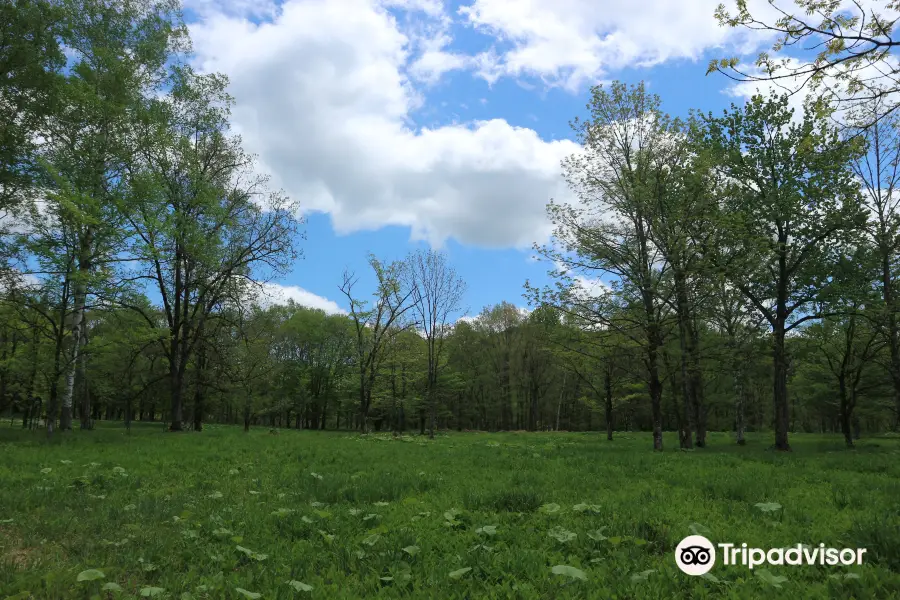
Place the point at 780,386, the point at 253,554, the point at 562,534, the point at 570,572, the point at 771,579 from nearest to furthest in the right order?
the point at 771,579 < the point at 570,572 < the point at 253,554 < the point at 562,534 < the point at 780,386

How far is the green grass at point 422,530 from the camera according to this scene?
4.21 metres

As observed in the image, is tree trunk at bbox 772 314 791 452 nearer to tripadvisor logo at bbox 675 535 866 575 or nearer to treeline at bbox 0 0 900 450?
treeline at bbox 0 0 900 450

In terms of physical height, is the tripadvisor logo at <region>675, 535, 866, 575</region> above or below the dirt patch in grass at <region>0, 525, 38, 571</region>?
above

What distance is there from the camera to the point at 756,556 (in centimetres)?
471

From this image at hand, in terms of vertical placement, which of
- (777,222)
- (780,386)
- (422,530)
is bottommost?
(422,530)

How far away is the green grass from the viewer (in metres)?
4.21

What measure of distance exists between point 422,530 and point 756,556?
3667 millimetres

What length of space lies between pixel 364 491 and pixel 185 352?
20060mm

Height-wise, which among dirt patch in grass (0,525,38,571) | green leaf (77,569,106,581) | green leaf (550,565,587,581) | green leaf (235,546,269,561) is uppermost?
green leaf (550,565,587,581)

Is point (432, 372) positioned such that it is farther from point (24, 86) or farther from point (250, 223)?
point (24, 86)

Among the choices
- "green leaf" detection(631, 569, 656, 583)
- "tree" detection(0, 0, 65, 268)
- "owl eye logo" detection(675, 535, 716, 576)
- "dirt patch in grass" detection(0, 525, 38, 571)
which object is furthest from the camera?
"tree" detection(0, 0, 65, 268)

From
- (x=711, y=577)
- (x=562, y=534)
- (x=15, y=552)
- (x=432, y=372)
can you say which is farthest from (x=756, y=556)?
(x=432, y=372)

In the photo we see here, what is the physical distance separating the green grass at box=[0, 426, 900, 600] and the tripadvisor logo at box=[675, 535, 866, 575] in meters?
0.14

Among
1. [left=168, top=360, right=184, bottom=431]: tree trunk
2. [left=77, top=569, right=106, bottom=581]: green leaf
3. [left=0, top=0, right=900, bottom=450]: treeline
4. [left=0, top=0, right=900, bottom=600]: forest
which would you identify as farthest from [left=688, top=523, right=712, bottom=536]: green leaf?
[left=168, top=360, right=184, bottom=431]: tree trunk
